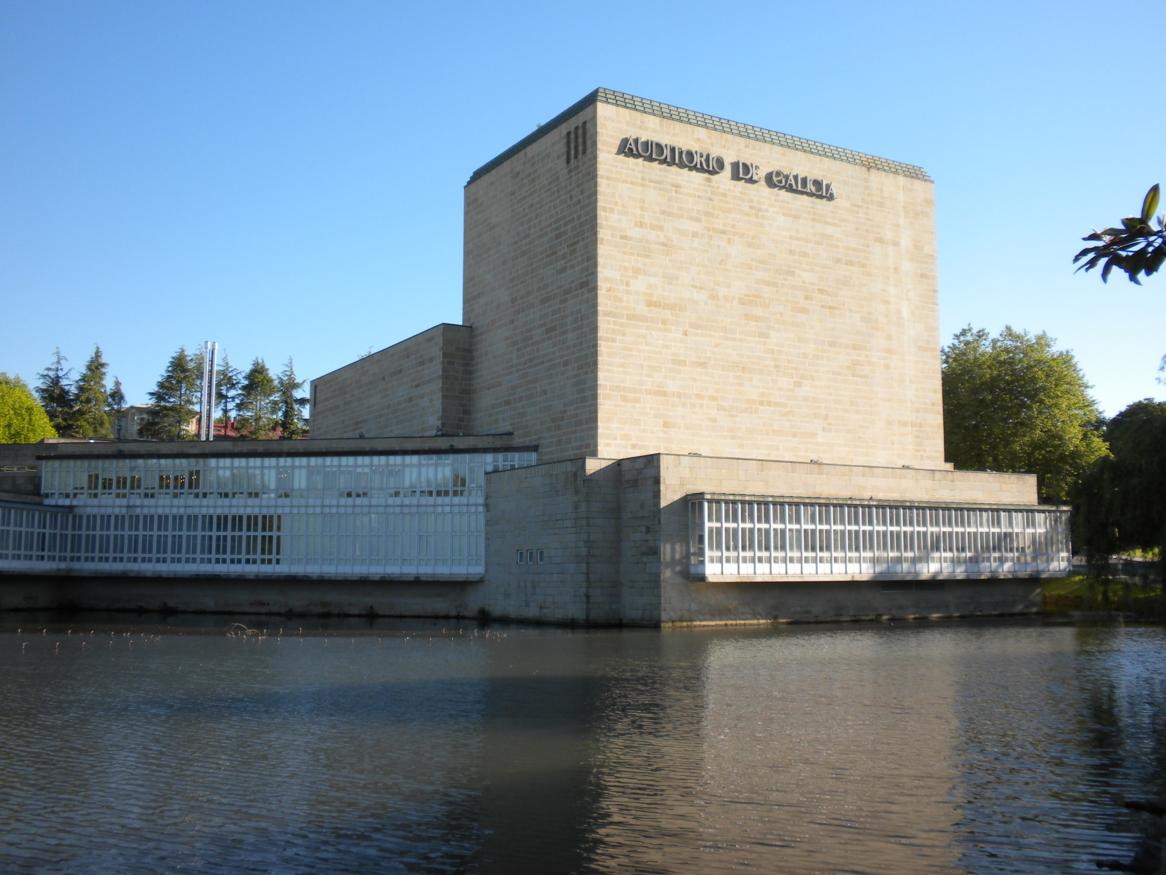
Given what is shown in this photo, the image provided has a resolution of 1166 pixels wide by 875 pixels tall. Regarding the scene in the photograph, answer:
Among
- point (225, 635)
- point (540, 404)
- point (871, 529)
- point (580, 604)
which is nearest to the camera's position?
point (225, 635)

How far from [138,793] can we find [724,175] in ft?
139

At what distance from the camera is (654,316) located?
Result: 47.2 meters

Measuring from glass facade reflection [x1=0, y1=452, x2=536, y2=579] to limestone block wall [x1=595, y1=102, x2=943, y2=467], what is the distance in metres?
7.64

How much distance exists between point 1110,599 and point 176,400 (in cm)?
8029

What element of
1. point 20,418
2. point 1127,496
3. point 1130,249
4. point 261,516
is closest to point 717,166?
point 1127,496

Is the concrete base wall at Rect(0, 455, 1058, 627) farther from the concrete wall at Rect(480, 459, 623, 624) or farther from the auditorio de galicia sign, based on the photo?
the auditorio de galicia sign

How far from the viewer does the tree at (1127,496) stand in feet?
136

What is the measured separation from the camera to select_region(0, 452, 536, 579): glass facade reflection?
4853 centimetres

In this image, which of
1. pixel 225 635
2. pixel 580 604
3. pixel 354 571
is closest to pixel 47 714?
pixel 225 635

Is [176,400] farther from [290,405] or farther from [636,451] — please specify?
[636,451]

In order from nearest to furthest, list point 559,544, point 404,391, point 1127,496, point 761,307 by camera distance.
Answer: point 559,544
point 1127,496
point 761,307
point 404,391

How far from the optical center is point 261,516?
51.0m

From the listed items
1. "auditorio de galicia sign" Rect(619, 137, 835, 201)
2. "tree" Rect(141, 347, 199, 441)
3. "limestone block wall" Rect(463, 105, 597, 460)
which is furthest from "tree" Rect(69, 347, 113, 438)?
"auditorio de galicia sign" Rect(619, 137, 835, 201)

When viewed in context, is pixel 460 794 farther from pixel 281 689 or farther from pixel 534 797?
pixel 281 689
